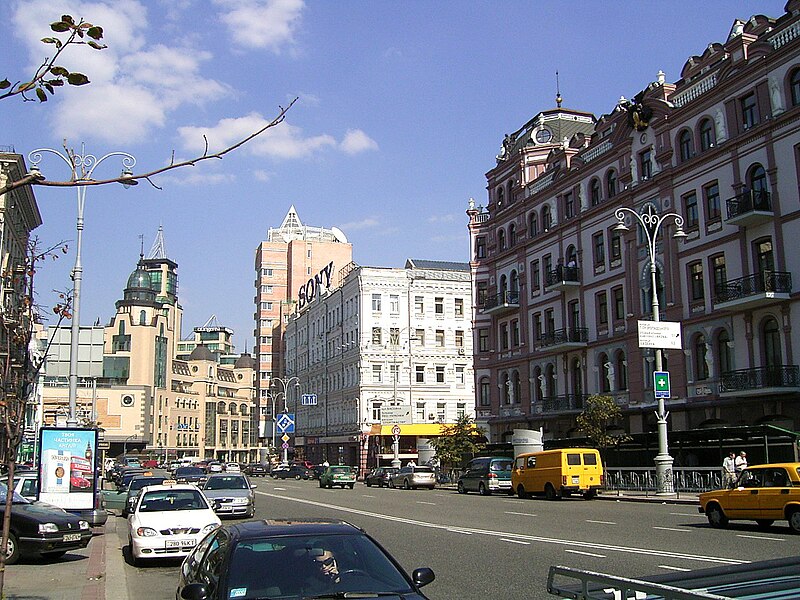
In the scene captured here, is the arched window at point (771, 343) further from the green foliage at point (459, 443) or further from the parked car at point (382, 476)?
the parked car at point (382, 476)

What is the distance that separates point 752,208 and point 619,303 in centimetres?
1136

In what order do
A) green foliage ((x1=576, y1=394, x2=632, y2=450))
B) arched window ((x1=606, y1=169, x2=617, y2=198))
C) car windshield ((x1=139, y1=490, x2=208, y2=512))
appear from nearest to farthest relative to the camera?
car windshield ((x1=139, y1=490, x2=208, y2=512)) → green foliage ((x1=576, y1=394, x2=632, y2=450)) → arched window ((x1=606, y1=169, x2=617, y2=198))

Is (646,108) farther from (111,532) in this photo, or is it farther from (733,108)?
(111,532)

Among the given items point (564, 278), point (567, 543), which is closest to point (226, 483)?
point (567, 543)

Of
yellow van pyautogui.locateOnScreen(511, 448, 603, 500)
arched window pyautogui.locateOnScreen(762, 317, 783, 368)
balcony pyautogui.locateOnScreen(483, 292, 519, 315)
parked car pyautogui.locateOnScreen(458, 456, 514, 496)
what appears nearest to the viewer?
yellow van pyautogui.locateOnScreen(511, 448, 603, 500)

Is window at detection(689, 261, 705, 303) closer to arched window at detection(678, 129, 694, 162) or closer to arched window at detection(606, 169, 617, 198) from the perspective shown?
arched window at detection(678, 129, 694, 162)

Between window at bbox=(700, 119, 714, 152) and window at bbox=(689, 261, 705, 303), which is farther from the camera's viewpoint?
window at bbox=(689, 261, 705, 303)

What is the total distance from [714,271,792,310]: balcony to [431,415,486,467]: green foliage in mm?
23413

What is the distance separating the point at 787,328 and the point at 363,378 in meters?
47.8

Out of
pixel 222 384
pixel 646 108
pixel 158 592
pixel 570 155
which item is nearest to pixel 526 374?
pixel 570 155

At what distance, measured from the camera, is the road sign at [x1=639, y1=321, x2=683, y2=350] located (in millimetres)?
32188

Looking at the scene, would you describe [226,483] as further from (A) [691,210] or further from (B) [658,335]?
(A) [691,210]

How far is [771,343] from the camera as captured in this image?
34.7 metres

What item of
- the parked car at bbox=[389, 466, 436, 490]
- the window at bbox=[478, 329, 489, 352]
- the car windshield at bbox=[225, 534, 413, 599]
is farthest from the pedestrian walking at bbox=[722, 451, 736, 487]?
the window at bbox=[478, 329, 489, 352]
